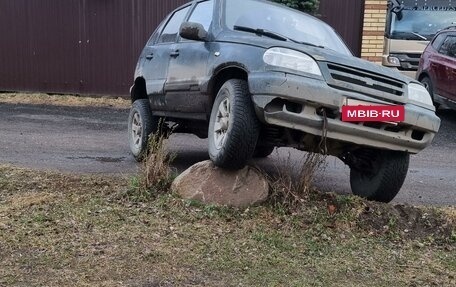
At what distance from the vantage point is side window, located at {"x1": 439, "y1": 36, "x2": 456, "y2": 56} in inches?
443

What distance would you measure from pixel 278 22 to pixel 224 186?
68.9 inches

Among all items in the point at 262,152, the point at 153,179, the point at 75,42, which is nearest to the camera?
the point at 153,179

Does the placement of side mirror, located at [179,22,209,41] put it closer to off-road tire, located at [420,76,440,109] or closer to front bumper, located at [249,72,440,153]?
front bumper, located at [249,72,440,153]

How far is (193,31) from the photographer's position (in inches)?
202

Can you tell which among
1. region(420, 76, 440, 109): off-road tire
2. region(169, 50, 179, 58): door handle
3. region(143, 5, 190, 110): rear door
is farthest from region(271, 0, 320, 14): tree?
region(169, 50, 179, 58): door handle

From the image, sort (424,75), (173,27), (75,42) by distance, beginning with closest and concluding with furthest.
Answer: (173,27) → (424,75) → (75,42)

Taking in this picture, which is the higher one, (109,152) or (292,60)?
(292,60)

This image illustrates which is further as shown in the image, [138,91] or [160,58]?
[138,91]

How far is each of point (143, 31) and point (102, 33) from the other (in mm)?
962

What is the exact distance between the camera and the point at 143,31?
1322cm

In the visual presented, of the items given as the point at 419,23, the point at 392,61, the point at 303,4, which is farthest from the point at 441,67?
the point at 303,4

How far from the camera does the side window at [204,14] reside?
5.61 m

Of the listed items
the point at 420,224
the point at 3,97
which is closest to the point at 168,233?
the point at 420,224

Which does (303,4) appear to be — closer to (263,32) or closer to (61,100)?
(61,100)
